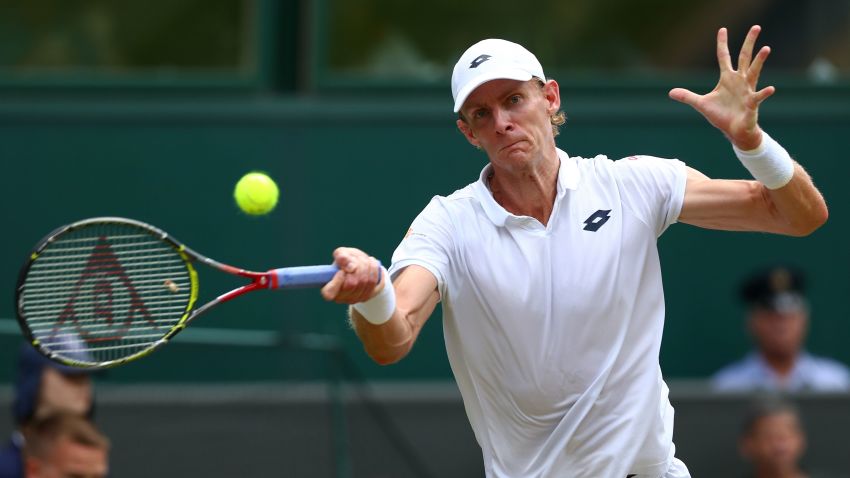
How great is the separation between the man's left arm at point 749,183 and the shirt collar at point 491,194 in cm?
32

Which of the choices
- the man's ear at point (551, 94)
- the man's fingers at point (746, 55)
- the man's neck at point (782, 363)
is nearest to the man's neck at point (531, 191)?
the man's ear at point (551, 94)

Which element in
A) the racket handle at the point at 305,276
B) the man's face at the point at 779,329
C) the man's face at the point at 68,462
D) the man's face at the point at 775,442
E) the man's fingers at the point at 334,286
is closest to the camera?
the man's fingers at the point at 334,286

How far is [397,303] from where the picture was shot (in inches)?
157

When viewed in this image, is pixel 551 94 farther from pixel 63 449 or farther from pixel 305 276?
pixel 63 449

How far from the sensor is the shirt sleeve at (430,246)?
407 cm

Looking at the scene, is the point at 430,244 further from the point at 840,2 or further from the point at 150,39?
the point at 840,2

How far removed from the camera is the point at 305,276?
3.89m

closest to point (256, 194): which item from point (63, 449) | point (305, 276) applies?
point (305, 276)

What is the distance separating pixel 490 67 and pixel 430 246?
52 cm

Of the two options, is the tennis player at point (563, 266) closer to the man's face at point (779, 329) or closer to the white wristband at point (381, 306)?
the white wristband at point (381, 306)

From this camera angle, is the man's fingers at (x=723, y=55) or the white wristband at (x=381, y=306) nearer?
the white wristband at (x=381, y=306)

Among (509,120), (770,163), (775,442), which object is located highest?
(509,120)

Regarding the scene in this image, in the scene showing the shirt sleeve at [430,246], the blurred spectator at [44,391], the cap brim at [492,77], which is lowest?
the blurred spectator at [44,391]

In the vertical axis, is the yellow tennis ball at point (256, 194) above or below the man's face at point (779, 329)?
above
